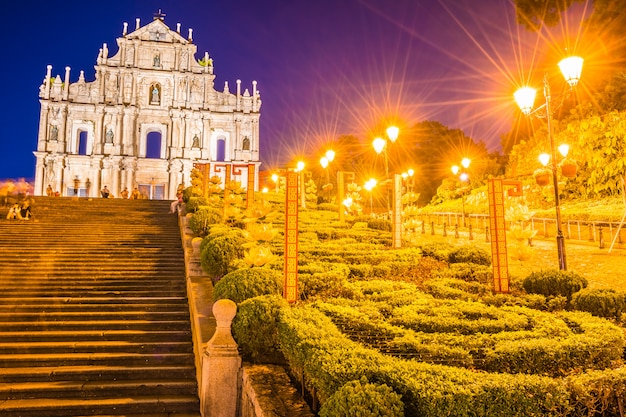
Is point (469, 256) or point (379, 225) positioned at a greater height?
point (379, 225)

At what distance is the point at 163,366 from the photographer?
6.94 metres

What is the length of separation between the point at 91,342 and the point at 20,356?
38.3 inches

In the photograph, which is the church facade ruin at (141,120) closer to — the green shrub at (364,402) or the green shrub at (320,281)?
the green shrub at (320,281)

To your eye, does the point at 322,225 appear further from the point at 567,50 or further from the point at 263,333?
the point at 263,333

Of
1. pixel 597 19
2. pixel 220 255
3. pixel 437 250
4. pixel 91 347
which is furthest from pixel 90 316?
pixel 597 19

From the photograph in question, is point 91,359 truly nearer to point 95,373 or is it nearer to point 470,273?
point 95,373

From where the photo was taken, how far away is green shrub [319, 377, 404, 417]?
134 inches

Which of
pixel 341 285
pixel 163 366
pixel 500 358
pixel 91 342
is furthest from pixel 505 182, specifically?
pixel 91 342

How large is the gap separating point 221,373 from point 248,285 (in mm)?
1500

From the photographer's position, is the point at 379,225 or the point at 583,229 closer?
the point at 583,229

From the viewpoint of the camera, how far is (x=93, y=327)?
793 cm

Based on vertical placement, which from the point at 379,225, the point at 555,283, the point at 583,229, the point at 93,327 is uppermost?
the point at 379,225

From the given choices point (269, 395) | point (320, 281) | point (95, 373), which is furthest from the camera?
point (320, 281)

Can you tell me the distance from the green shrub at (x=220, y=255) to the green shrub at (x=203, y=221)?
11.8ft
